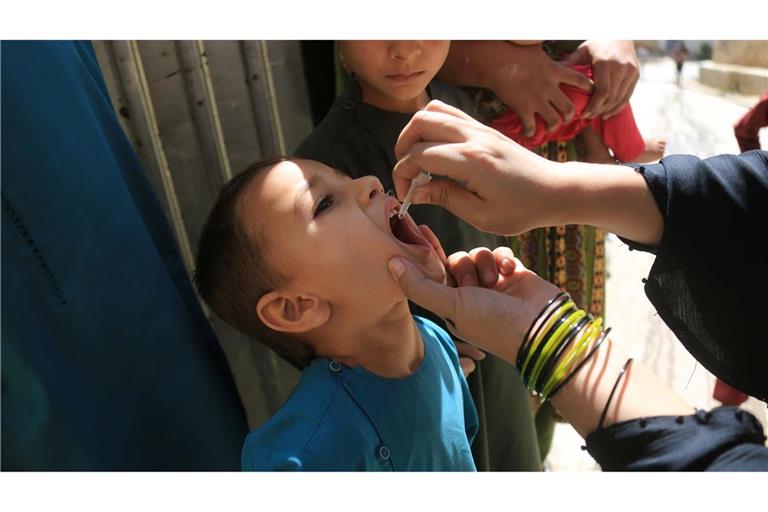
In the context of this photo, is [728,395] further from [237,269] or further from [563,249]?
[237,269]

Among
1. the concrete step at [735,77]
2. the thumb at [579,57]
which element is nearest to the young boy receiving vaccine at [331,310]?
the thumb at [579,57]

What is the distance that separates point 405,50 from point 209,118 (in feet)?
2.33

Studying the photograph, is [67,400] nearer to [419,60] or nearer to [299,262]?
[299,262]

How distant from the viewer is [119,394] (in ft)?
3.55

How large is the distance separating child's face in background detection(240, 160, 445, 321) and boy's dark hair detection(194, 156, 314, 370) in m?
0.02

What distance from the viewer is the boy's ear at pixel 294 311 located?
111 centimetres

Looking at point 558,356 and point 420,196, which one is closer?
point 558,356

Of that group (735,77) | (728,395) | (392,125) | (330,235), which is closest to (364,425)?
(330,235)

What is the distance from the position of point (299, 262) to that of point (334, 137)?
17.9 inches

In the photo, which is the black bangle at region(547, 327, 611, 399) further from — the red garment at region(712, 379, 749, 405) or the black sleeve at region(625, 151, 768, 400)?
the red garment at region(712, 379, 749, 405)

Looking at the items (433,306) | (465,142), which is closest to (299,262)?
(433,306)

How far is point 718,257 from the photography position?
0.97 meters

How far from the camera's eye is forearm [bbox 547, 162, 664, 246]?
0.97 m

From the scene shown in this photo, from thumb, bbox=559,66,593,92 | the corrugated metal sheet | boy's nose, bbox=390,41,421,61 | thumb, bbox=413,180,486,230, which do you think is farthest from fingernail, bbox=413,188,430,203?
the corrugated metal sheet
